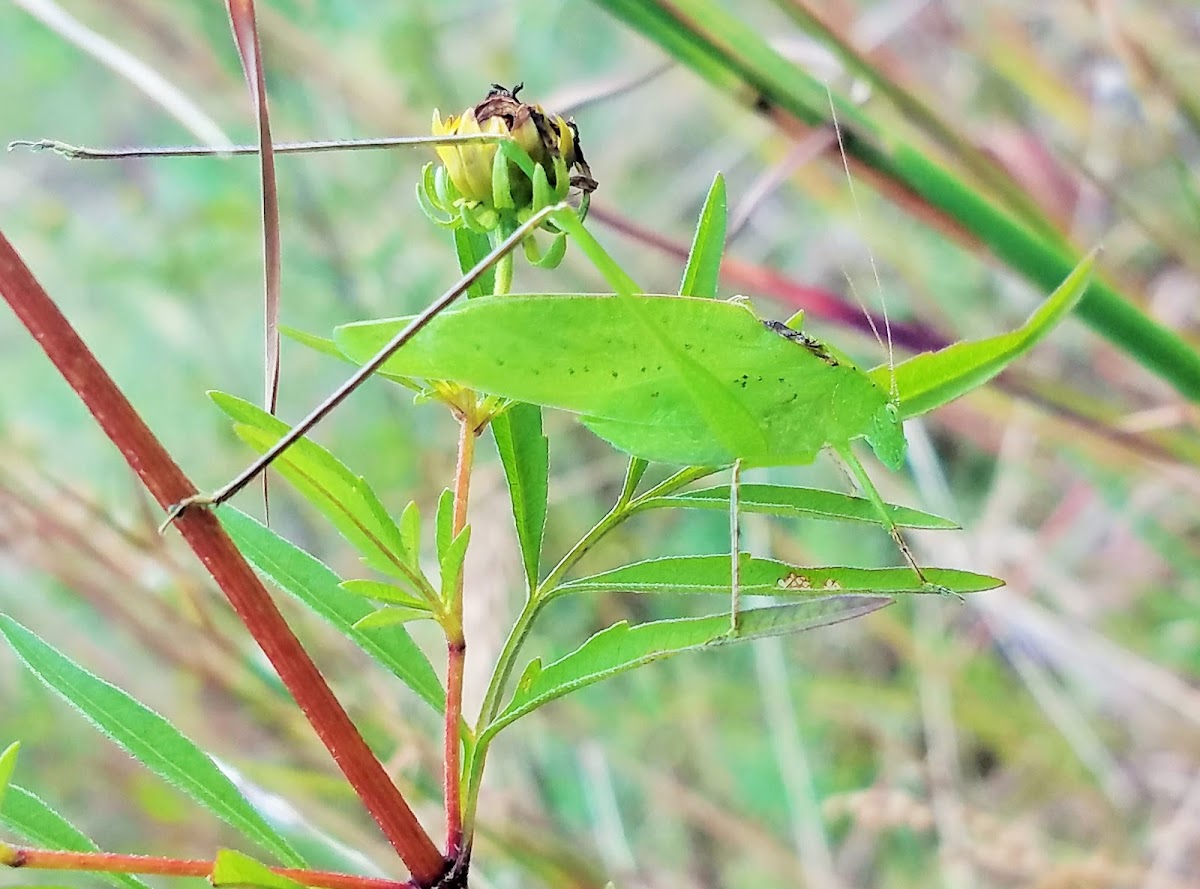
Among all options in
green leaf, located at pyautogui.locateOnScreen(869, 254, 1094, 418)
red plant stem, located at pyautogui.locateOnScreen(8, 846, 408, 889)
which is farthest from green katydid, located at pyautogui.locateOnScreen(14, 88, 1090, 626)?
red plant stem, located at pyautogui.locateOnScreen(8, 846, 408, 889)

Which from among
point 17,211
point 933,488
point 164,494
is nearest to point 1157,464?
point 933,488

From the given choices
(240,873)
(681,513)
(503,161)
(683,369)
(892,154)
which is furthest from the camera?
(681,513)

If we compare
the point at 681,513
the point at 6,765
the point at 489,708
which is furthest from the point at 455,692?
the point at 681,513

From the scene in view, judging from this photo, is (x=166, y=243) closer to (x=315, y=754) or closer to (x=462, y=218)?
(x=315, y=754)

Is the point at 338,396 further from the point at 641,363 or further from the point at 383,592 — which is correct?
the point at 641,363

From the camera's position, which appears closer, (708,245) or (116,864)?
(116,864)

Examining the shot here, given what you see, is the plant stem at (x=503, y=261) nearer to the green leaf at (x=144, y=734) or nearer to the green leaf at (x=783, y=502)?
the green leaf at (x=783, y=502)

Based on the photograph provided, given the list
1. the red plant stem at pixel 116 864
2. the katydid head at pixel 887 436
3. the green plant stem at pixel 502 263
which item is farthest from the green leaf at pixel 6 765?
the katydid head at pixel 887 436
